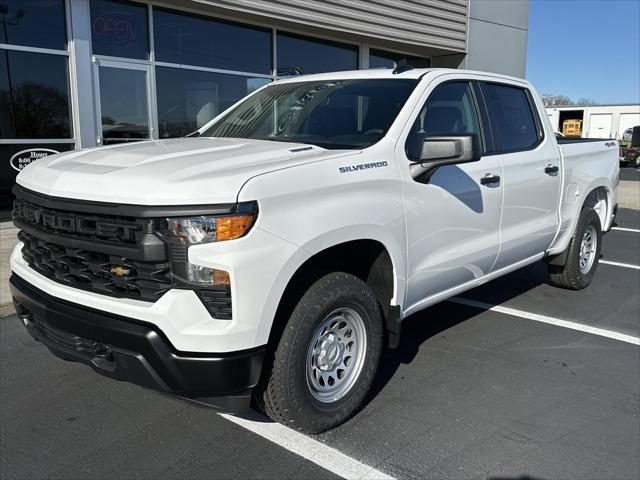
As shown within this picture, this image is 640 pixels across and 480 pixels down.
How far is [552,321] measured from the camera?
17.0 ft

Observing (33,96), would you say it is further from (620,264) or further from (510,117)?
(620,264)

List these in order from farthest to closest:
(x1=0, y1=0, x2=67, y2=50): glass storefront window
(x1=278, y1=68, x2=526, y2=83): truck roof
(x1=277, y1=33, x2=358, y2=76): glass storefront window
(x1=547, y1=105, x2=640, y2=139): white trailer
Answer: (x1=547, y1=105, x2=640, y2=139): white trailer < (x1=277, y1=33, x2=358, y2=76): glass storefront window < (x1=0, y1=0, x2=67, y2=50): glass storefront window < (x1=278, y1=68, x2=526, y2=83): truck roof

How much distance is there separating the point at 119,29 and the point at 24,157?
8.30 ft

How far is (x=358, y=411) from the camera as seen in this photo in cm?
349

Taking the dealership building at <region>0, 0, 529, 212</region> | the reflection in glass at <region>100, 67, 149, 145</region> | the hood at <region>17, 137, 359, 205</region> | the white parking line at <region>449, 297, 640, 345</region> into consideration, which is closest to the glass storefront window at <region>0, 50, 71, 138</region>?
the dealership building at <region>0, 0, 529, 212</region>

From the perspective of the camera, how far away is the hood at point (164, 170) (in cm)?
254

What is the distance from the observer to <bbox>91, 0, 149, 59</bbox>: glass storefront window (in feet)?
30.2

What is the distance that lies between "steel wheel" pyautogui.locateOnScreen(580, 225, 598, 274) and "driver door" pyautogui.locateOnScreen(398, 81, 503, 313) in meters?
2.14

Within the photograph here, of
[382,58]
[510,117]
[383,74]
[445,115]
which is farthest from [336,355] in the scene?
[382,58]

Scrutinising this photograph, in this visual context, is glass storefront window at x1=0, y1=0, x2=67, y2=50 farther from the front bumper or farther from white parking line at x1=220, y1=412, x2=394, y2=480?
white parking line at x1=220, y1=412, x2=394, y2=480

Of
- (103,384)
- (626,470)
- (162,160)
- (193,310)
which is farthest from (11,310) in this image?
(626,470)

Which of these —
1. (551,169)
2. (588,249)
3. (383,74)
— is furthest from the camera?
(588,249)

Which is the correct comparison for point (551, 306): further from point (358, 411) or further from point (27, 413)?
→ point (27, 413)

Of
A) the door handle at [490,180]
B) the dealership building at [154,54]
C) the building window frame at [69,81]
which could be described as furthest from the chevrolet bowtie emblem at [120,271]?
the building window frame at [69,81]
